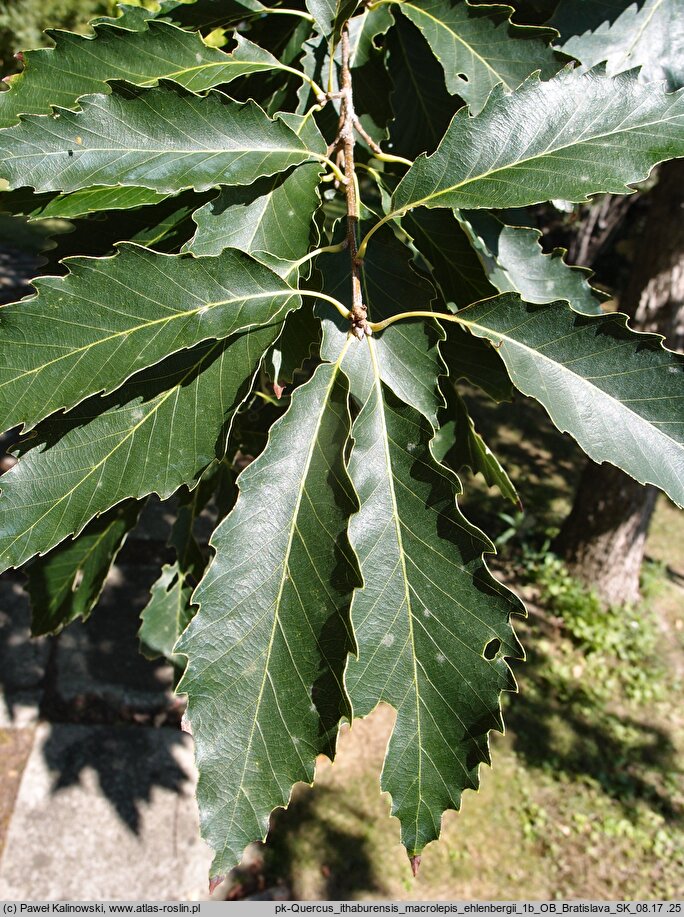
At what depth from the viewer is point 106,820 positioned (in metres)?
3.35

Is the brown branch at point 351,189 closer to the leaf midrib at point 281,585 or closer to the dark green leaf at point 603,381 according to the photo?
the leaf midrib at point 281,585

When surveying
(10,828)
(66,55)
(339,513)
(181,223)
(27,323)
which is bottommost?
(10,828)

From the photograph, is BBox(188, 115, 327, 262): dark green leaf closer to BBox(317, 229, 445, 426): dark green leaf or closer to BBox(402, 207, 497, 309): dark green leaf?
BBox(317, 229, 445, 426): dark green leaf

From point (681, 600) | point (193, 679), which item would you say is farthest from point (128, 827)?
point (681, 600)

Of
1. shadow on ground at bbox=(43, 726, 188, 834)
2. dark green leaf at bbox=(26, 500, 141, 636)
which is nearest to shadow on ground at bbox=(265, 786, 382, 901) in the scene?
shadow on ground at bbox=(43, 726, 188, 834)

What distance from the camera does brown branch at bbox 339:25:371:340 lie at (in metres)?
1.15

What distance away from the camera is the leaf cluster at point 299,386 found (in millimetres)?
964

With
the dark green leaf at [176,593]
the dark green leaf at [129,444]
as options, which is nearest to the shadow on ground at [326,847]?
the dark green leaf at [176,593]

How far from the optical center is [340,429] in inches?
41.9

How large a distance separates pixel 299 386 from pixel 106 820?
3.04m

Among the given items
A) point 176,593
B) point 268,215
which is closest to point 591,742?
point 176,593

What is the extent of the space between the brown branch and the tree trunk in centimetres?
280

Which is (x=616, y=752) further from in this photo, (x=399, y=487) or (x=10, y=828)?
(x=399, y=487)

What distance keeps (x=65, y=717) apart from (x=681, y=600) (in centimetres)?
377
